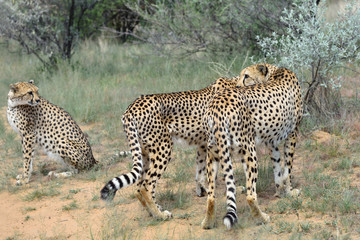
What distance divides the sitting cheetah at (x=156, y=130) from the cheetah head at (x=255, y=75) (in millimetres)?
407

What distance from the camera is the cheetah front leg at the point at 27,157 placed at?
17.5 ft

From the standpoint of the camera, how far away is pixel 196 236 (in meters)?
3.64

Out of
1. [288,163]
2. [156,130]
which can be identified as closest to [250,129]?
[288,163]

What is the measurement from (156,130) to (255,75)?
1178 millimetres

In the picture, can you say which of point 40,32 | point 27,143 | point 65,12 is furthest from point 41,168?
point 65,12

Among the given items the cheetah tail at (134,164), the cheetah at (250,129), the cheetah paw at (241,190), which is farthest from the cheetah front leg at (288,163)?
the cheetah tail at (134,164)

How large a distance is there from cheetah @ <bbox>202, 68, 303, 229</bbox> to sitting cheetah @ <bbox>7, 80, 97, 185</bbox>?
6.49ft

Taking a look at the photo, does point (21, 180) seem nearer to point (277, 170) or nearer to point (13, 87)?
point (13, 87)

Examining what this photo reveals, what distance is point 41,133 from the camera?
5.51m

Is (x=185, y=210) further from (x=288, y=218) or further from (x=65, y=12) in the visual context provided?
(x=65, y=12)

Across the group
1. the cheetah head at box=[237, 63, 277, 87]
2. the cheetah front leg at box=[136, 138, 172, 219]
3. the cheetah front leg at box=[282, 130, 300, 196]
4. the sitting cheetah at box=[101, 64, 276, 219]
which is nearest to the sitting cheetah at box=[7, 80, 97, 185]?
the sitting cheetah at box=[101, 64, 276, 219]

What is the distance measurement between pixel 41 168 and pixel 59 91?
2639 millimetres

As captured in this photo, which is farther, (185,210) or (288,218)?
(185,210)

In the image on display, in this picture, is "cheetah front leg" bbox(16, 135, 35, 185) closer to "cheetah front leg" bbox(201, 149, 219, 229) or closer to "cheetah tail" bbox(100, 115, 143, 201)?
"cheetah tail" bbox(100, 115, 143, 201)
